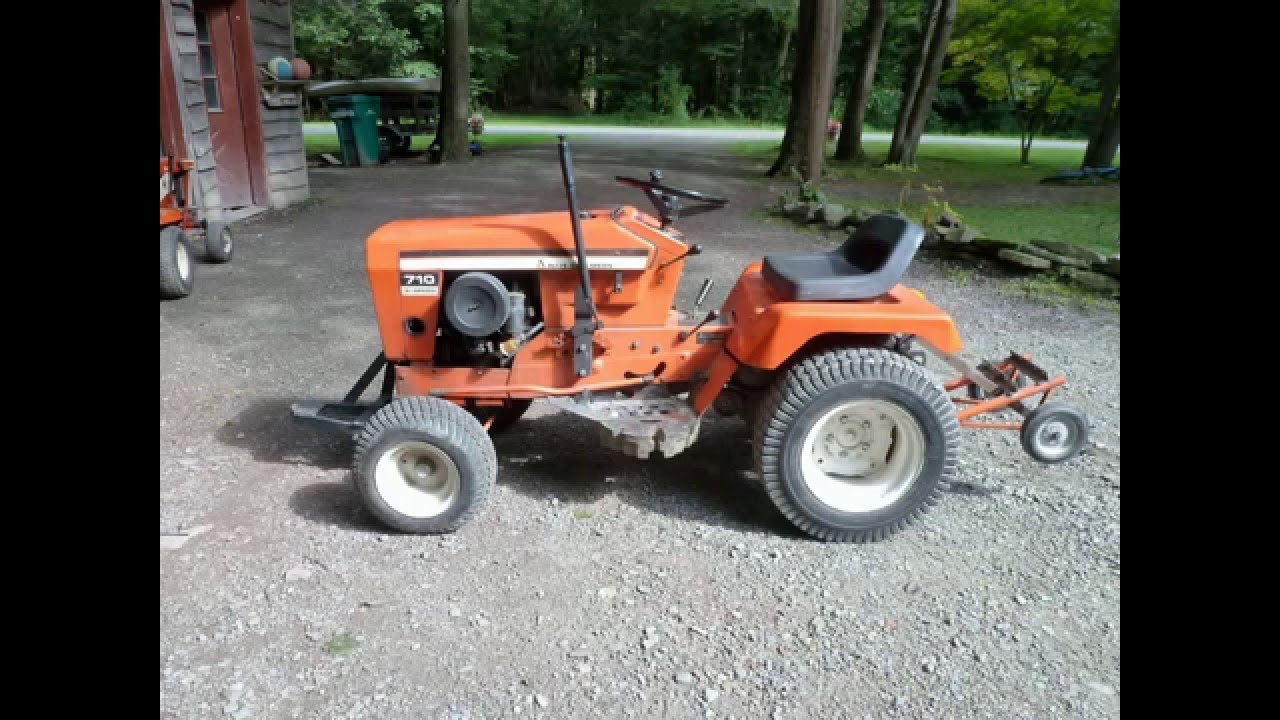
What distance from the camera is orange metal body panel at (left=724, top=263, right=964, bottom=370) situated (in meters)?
3.11

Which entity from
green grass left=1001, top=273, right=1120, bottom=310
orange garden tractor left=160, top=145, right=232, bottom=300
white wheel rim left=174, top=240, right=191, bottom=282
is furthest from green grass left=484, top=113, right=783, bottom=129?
green grass left=1001, top=273, right=1120, bottom=310

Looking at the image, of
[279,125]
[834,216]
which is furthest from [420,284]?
[279,125]

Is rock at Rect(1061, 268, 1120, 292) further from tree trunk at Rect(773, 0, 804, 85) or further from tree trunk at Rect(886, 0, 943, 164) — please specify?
tree trunk at Rect(773, 0, 804, 85)

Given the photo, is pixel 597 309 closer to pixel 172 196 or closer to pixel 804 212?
pixel 172 196

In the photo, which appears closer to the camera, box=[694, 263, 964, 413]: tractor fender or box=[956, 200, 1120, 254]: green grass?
box=[694, 263, 964, 413]: tractor fender

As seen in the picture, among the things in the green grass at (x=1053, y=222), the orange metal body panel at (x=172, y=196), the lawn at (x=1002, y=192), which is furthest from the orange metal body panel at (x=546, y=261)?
the green grass at (x=1053, y=222)

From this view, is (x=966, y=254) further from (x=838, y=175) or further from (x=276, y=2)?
(x=276, y=2)

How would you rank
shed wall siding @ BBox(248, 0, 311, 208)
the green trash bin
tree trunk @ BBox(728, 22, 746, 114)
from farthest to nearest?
tree trunk @ BBox(728, 22, 746, 114)
the green trash bin
shed wall siding @ BBox(248, 0, 311, 208)

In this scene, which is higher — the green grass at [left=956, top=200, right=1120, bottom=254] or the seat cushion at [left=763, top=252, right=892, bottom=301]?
the seat cushion at [left=763, top=252, right=892, bottom=301]

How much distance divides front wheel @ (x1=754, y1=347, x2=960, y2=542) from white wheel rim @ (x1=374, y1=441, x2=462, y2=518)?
123cm

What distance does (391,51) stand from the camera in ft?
104

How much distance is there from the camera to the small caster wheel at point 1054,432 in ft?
10.6

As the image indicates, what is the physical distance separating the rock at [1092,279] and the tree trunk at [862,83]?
35.0ft

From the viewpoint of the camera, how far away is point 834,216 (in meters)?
9.42
